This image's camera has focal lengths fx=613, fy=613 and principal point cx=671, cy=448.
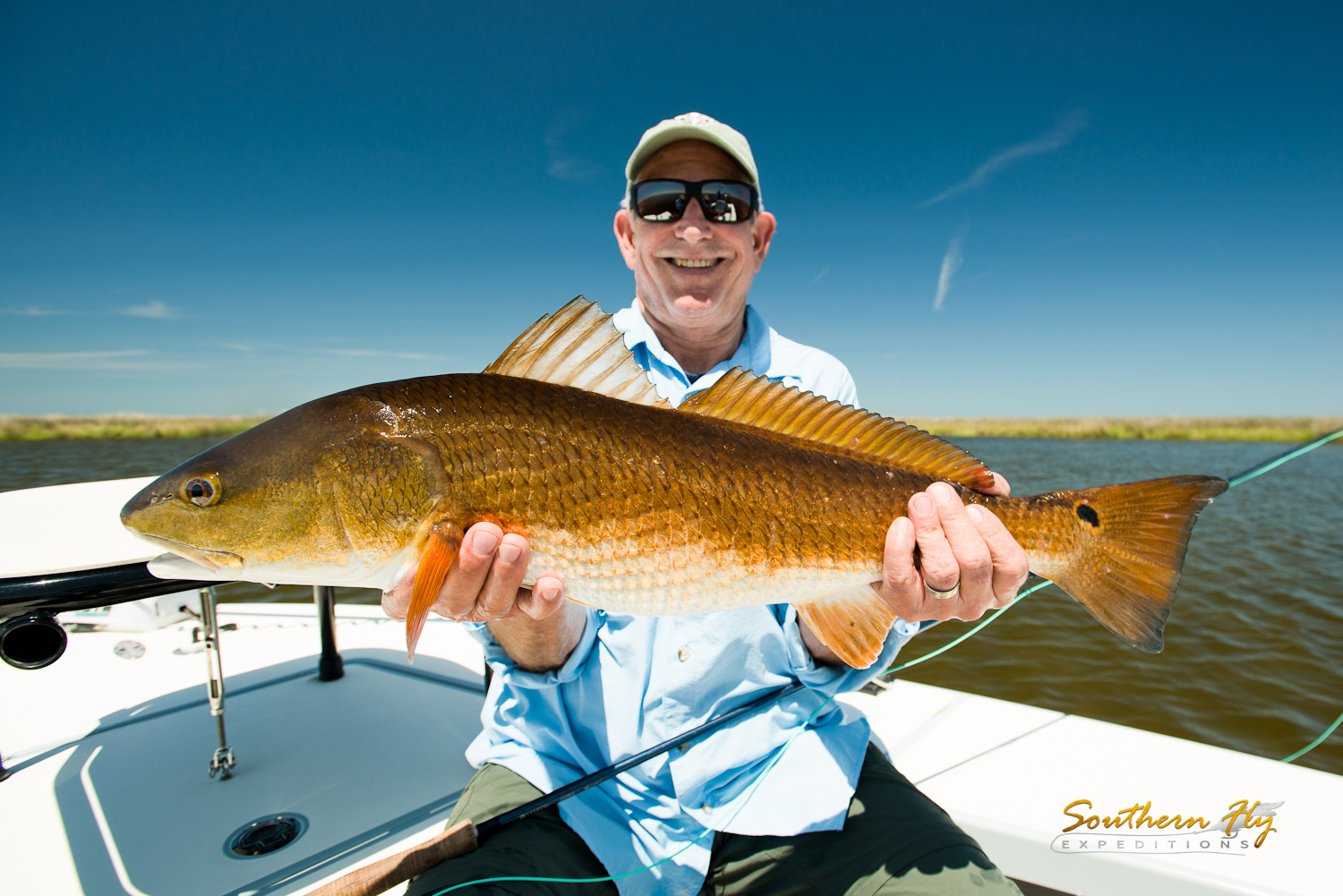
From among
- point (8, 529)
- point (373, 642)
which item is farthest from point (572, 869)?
point (373, 642)

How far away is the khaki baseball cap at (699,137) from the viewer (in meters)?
3.42

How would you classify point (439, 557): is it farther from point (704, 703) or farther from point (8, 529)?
point (8, 529)

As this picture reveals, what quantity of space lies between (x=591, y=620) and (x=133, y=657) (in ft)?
13.6

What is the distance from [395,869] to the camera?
6.89 ft

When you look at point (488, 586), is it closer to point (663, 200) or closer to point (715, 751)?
point (715, 751)

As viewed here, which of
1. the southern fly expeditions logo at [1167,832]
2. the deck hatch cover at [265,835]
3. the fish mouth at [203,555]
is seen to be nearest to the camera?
the fish mouth at [203,555]

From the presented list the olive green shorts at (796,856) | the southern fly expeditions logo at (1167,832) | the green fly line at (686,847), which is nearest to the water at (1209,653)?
the southern fly expeditions logo at (1167,832)

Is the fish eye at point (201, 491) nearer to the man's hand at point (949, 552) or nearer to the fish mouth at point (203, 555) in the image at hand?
the fish mouth at point (203, 555)

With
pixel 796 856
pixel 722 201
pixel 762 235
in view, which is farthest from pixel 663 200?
pixel 796 856

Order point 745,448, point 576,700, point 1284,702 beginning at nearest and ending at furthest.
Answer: point 745,448 < point 576,700 < point 1284,702

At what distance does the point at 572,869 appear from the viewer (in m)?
2.35

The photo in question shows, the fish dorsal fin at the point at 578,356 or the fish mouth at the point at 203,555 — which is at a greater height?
the fish dorsal fin at the point at 578,356

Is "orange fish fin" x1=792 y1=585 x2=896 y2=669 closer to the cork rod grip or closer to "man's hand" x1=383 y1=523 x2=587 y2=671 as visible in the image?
"man's hand" x1=383 y1=523 x2=587 y2=671

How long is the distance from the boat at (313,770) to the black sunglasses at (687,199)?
282cm
